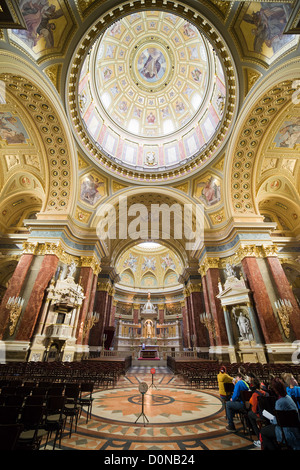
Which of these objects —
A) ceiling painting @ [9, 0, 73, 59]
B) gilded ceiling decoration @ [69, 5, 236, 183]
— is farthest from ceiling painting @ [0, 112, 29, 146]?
ceiling painting @ [9, 0, 73, 59]

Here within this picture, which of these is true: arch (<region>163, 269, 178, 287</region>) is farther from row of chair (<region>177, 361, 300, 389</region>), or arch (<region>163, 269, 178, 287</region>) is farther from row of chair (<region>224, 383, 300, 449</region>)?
row of chair (<region>224, 383, 300, 449</region>)

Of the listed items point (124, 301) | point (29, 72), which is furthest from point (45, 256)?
point (124, 301)

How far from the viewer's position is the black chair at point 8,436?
2098 mm

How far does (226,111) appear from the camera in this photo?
14008mm

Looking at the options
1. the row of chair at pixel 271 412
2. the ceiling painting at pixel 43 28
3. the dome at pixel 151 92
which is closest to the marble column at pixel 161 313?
the dome at pixel 151 92

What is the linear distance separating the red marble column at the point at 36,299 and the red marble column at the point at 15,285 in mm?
819

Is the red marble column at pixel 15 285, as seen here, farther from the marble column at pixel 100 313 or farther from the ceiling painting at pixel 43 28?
the ceiling painting at pixel 43 28

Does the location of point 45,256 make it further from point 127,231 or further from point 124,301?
point 124,301

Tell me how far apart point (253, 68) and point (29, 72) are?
11.8 metres

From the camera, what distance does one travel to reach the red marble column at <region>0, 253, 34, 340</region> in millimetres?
11469

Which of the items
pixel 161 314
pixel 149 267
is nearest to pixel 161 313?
pixel 161 314

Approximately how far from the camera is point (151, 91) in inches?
897

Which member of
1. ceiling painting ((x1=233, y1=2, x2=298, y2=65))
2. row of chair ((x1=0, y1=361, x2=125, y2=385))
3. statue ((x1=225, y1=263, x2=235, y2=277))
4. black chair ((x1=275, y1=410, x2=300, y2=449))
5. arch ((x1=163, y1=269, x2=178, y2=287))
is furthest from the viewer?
arch ((x1=163, y1=269, x2=178, y2=287))

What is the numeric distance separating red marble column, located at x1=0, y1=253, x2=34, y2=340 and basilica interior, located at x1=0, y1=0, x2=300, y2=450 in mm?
69
